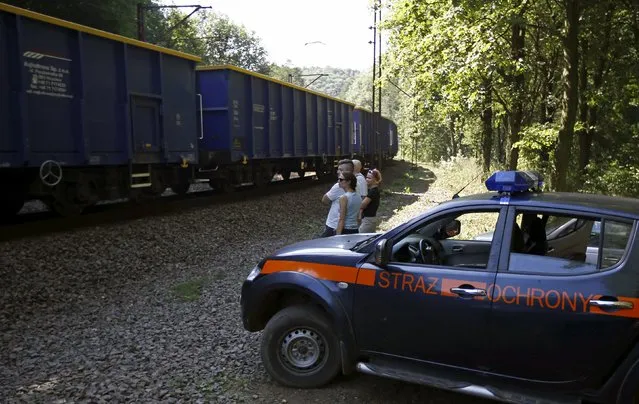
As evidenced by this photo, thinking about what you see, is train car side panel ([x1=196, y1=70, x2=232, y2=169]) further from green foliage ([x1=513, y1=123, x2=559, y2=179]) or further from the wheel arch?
the wheel arch

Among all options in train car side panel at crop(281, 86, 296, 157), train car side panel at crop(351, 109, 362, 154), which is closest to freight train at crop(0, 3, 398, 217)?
train car side panel at crop(281, 86, 296, 157)

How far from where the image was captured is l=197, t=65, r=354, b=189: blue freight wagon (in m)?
13.7

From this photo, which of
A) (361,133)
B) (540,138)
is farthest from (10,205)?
(361,133)

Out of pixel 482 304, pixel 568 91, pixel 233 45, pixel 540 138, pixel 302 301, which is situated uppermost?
pixel 233 45

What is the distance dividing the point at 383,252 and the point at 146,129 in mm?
8210

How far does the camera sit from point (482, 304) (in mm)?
3453

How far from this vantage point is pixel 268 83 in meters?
15.9

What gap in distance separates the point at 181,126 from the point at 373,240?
873 cm

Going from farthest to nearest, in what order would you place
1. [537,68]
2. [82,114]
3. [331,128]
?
[331,128] < [537,68] < [82,114]

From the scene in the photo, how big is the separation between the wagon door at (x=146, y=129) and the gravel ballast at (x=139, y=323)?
4.65 ft

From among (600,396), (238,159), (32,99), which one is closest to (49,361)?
(600,396)

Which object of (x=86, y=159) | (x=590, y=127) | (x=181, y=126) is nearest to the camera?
(x=86, y=159)

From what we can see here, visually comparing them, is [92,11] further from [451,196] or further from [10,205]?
[10,205]

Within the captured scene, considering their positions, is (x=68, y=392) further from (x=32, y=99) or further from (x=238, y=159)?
(x=238, y=159)
